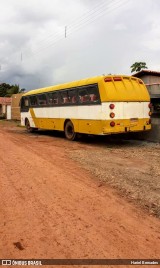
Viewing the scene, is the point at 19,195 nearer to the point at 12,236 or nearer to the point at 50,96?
the point at 12,236

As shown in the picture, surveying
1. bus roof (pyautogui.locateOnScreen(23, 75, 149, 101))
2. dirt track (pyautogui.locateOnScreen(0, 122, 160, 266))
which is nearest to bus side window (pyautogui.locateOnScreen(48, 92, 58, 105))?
bus roof (pyautogui.locateOnScreen(23, 75, 149, 101))

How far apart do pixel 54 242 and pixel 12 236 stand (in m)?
0.65

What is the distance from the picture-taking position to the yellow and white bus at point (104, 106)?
13133mm

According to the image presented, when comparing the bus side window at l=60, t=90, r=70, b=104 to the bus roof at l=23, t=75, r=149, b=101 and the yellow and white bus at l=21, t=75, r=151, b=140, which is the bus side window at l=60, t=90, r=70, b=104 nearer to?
the yellow and white bus at l=21, t=75, r=151, b=140

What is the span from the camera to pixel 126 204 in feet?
19.9

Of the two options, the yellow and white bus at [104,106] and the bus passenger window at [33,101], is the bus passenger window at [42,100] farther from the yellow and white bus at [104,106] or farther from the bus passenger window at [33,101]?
the yellow and white bus at [104,106]

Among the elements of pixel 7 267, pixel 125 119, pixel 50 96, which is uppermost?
pixel 50 96

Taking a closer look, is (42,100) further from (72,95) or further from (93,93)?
(93,93)

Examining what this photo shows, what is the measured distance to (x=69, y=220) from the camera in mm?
5273

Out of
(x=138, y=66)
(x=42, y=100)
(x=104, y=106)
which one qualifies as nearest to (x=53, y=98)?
(x=42, y=100)

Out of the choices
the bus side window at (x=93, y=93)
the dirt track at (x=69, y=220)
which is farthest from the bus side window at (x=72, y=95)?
the dirt track at (x=69, y=220)

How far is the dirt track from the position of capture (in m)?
4.26

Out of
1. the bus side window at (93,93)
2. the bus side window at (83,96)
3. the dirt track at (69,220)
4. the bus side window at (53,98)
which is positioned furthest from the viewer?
the bus side window at (53,98)

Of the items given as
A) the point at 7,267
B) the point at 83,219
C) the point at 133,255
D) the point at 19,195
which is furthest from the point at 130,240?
→ the point at 19,195
